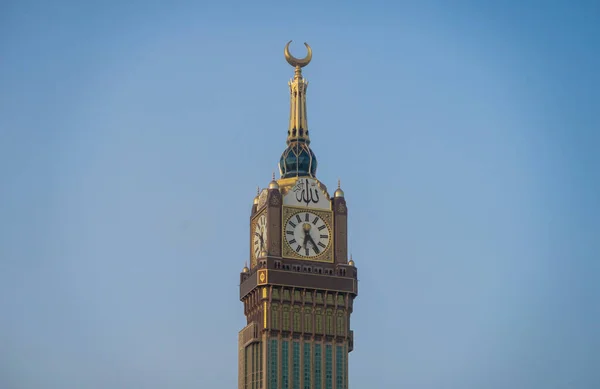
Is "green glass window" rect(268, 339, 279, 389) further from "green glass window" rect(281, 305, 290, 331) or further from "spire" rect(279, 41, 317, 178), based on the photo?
"spire" rect(279, 41, 317, 178)

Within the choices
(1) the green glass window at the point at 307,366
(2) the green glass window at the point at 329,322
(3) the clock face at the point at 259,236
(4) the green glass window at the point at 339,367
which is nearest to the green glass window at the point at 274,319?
(1) the green glass window at the point at 307,366

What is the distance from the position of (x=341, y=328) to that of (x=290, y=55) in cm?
2890

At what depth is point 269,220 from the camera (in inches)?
7347

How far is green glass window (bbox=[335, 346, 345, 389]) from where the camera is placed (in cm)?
18438

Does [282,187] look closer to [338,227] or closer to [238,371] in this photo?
[338,227]

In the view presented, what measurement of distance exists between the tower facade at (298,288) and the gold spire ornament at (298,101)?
171cm

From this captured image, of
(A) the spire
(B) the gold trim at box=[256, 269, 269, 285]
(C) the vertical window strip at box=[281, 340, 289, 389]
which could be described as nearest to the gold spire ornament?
(A) the spire

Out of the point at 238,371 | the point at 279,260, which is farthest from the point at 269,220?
the point at 238,371

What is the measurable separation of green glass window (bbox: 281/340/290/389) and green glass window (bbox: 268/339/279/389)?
0.69 m

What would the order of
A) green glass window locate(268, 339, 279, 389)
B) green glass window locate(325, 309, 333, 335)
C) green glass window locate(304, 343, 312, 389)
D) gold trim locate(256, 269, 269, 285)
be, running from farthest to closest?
green glass window locate(325, 309, 333, 335) → gold trim locate(256, 269, 269, 285) → green glass window locate(304, 343, 312, 389) → green glass window locate(268, 339, 279, 389)

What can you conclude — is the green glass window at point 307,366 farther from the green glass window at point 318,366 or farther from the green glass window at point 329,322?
the green glass window at point 329,322

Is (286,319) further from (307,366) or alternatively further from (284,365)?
(307,366)

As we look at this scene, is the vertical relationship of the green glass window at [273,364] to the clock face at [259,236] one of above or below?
below

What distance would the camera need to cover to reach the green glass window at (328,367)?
183750mm
